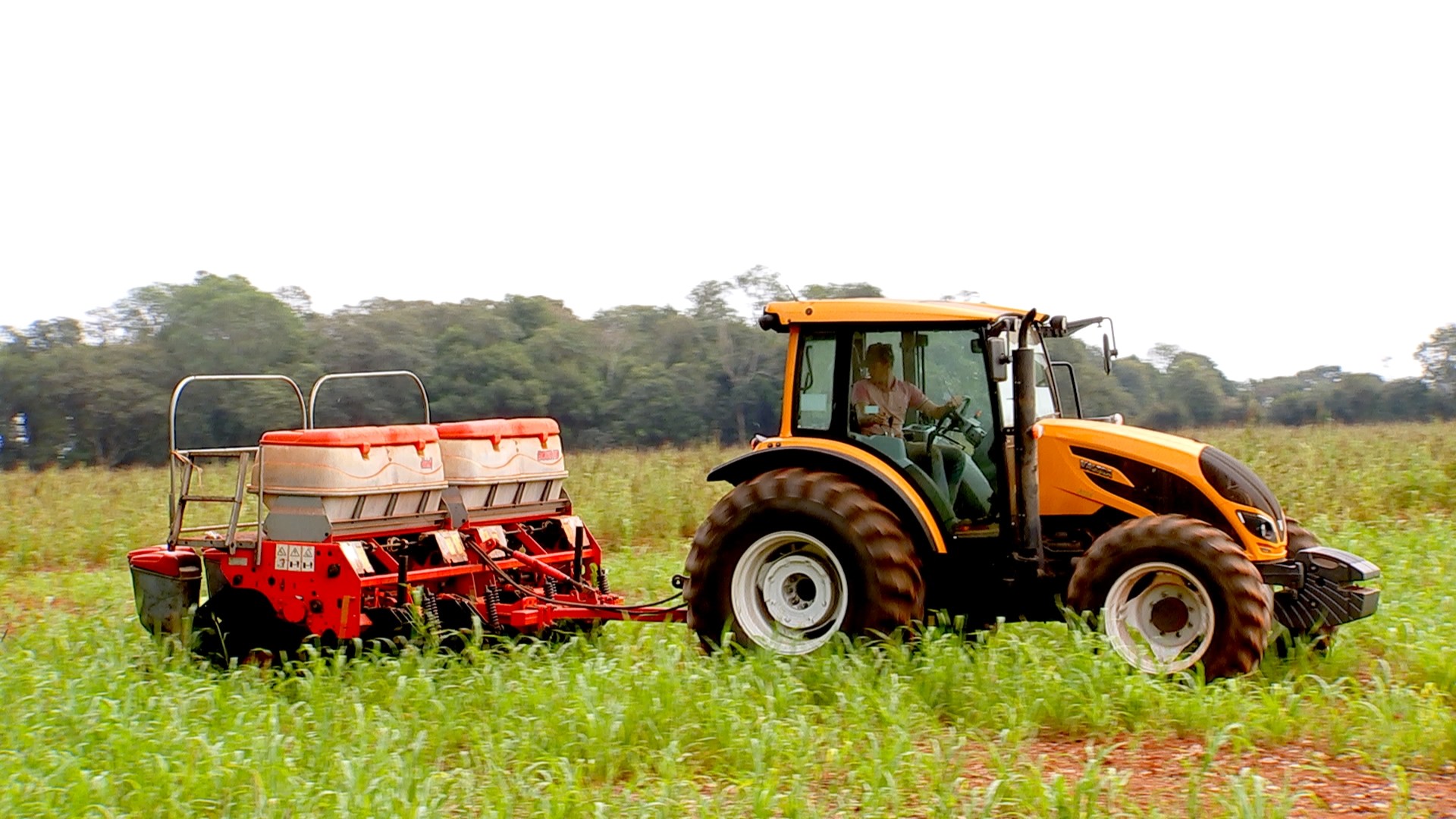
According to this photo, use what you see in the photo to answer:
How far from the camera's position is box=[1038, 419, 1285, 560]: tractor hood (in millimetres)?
7496

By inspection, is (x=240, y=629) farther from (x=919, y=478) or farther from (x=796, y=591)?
(x=919, y=478)

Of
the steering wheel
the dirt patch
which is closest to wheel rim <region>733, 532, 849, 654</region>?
the steering wheel

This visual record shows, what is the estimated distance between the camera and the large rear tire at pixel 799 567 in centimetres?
766

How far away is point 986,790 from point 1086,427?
3091 millimetres

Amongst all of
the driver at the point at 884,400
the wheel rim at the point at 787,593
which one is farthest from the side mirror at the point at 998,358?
the wheel rim at the point at 787,593

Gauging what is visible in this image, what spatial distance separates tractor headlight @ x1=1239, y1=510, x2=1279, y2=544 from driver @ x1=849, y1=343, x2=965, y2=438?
165 centimetres

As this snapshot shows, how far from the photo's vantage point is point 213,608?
28.3ft

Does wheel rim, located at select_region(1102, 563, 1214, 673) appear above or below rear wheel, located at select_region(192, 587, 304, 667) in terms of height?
above

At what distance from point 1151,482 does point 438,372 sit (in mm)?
23513

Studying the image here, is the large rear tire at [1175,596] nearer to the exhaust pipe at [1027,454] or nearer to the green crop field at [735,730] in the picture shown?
the green crop field at [735,730]

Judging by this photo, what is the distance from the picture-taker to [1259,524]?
747cm

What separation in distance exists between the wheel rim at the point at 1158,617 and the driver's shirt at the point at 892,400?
153cm

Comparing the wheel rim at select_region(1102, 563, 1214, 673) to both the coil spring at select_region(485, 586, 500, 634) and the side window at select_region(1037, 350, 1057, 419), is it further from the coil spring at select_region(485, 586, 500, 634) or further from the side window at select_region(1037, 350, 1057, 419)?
the coil spring at select_region(485, 586, 500, 634)

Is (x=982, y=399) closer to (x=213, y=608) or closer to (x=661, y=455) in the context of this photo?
(x=213, y=608)
